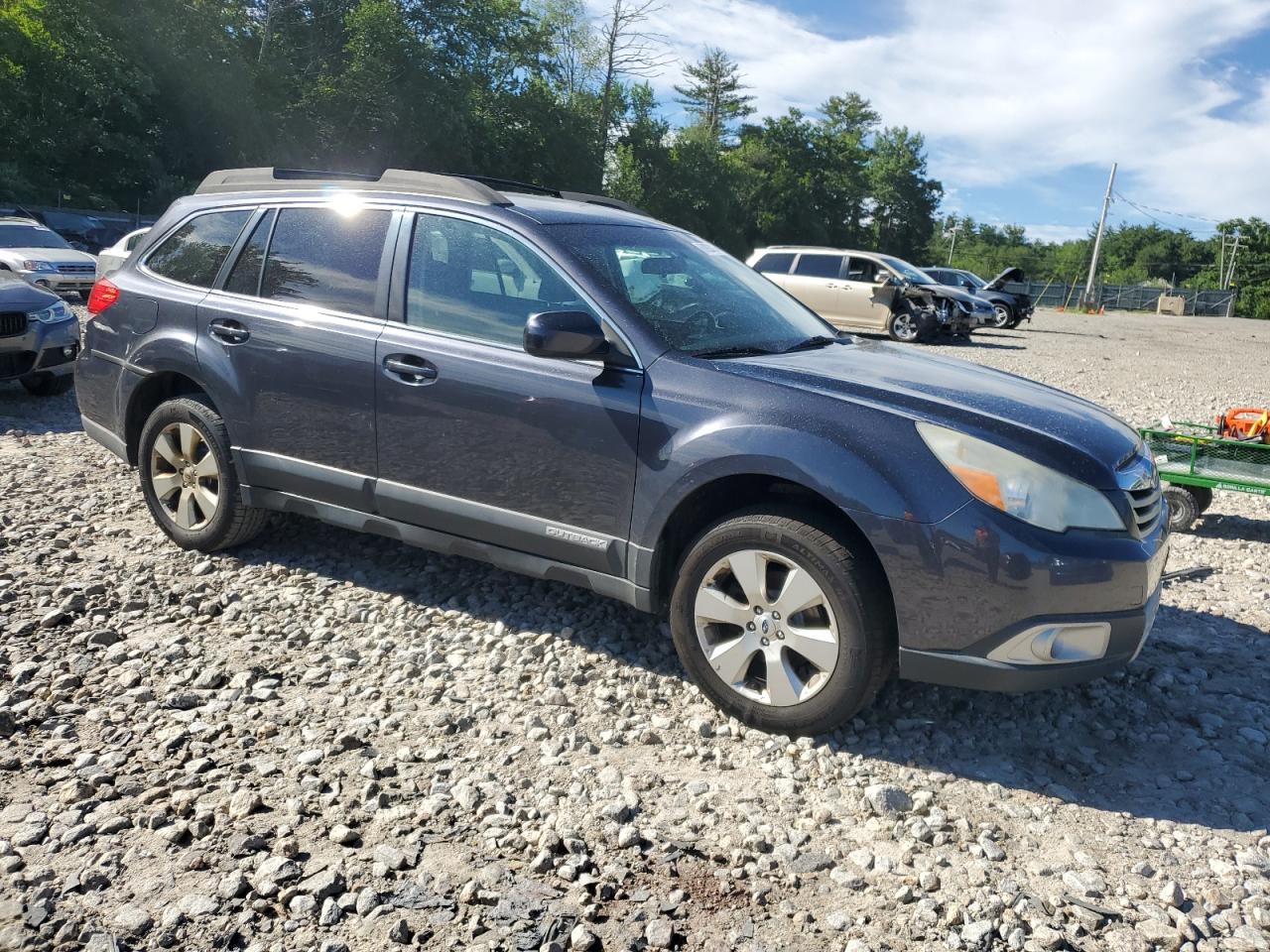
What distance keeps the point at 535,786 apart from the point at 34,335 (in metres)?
7.62

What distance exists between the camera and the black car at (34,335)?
28.0 feet

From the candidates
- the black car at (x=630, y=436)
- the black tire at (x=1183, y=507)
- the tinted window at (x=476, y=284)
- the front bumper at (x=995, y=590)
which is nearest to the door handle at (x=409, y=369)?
the black car at (x=630, y=436)

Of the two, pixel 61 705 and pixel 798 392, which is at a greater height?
pixel 798 392

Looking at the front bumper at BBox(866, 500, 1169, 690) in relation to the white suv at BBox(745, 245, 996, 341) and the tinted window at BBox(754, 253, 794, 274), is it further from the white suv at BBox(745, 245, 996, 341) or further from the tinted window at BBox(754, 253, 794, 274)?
the tinted window at BBox(754, 253, 794, 274)

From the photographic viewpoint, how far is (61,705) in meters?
3.61

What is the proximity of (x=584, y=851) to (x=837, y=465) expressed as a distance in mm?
1448

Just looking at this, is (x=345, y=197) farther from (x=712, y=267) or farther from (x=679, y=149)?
(x=679, y=149)

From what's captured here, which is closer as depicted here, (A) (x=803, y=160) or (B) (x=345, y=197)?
(B) (x=345, y=197)

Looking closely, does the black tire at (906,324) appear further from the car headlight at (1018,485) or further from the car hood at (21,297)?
the car headlight at (1018,485)

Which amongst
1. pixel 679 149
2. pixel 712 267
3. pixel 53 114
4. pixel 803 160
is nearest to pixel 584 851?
pixel 712 267

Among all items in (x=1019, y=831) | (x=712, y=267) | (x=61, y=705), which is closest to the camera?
(x=1019, y=831)

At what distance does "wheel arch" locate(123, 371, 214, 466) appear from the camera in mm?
5098

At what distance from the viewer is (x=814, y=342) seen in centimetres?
440

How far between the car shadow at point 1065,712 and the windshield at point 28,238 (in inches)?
610
